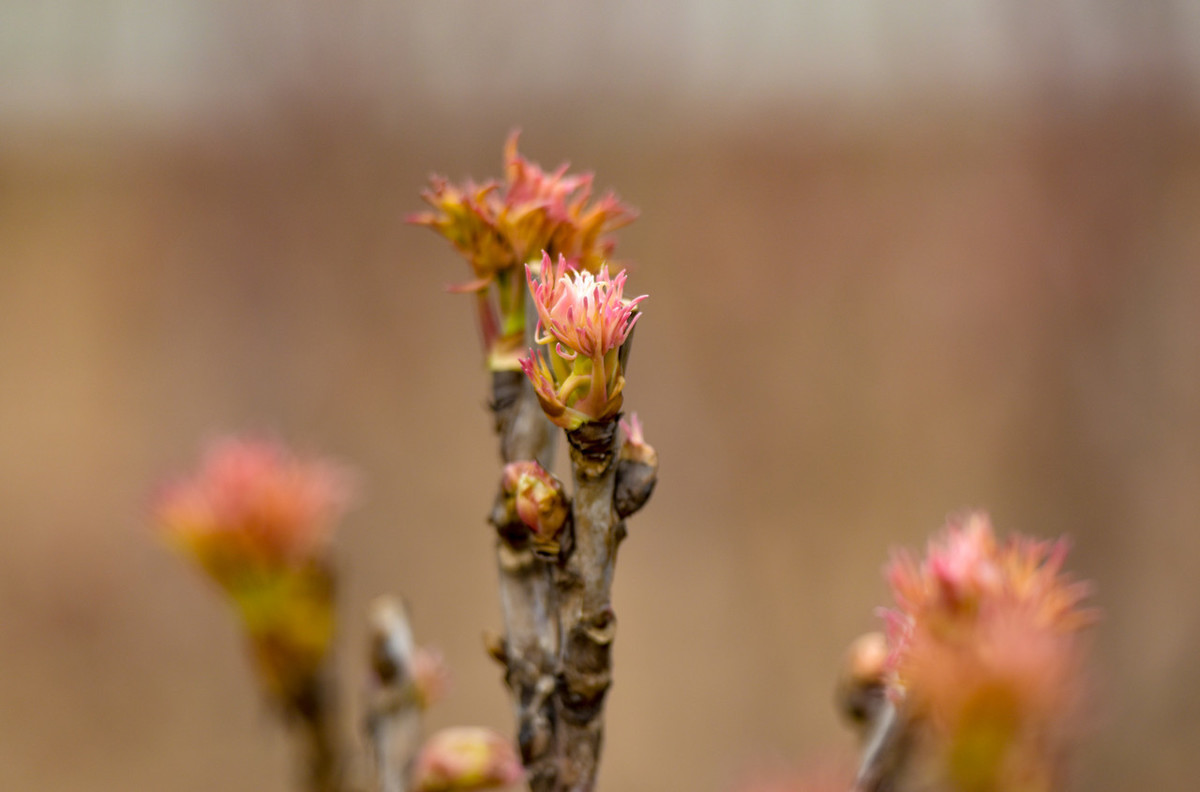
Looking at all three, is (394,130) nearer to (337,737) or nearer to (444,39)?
(444,39)

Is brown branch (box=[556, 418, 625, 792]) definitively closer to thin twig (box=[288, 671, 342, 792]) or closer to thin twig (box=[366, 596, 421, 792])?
thin twig (box=[366, 596, 421, 792])

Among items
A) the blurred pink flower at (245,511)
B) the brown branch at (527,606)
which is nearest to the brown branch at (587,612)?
the brown branch at (527,606)

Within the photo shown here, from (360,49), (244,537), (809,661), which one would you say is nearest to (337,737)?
(244,537)

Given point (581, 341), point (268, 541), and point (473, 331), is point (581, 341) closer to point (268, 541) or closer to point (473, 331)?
point (268, 541)

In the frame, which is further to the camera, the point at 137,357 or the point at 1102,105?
the point at 137,357

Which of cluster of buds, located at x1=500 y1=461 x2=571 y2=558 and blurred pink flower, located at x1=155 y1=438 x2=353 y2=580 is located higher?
blurred pink flower, located at x1=155 y1=438 x2=353 y2=580

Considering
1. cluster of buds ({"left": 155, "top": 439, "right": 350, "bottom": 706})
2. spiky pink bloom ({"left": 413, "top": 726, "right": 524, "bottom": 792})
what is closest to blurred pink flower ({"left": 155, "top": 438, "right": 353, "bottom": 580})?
cluster of buds ({"left": 155, "top": 439, "right": 350, "bottom": 706})
